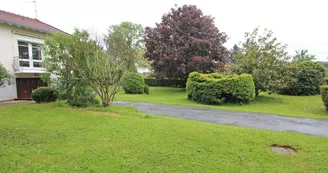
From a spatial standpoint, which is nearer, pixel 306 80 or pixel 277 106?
pixel 277 106

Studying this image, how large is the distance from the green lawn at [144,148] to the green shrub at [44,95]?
468 cm

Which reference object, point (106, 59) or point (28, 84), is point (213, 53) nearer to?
point (106, 59)

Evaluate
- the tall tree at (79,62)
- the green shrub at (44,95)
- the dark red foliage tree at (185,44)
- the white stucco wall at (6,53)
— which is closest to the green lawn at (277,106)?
the tall tree at (79,62)

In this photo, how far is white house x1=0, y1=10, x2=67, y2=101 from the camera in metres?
13.2

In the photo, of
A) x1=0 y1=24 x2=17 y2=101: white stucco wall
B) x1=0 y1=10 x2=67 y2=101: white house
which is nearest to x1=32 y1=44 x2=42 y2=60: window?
x1=0 y1=10 x2=67 y2=101: white house

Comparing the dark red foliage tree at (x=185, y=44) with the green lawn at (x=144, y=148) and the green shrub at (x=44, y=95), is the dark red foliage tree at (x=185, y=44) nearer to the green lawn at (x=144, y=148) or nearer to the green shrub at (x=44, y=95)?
the green shrub at (x=44, y=95)

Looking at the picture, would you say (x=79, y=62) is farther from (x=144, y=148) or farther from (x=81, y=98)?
(x=144, y=148)

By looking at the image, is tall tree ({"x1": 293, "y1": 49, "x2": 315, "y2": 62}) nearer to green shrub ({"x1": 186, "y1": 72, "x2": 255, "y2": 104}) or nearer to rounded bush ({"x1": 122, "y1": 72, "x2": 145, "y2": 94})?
green shrub ({"x1": 186, "y1": 72, "x2": 255, "y2": 104})

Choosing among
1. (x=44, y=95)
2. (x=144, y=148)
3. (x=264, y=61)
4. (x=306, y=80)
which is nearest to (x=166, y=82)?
(x=264, y=61)

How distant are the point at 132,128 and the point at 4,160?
2971mm

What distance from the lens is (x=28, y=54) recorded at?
14.9 meters

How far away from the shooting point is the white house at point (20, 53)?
43.4 feet

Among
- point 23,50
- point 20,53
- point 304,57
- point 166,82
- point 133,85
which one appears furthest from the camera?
point 166,82

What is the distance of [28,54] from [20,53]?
551 millimetres
